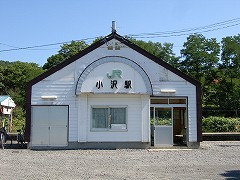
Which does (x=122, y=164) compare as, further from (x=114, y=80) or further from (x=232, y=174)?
(x=114, y=80)

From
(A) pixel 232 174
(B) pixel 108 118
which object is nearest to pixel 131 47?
(B) pixel 108 118

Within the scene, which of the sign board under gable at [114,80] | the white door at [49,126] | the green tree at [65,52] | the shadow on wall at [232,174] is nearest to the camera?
the shadow on wall at [232,174]

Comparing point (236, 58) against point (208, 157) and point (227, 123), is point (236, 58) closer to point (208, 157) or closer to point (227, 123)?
point (227, 123)

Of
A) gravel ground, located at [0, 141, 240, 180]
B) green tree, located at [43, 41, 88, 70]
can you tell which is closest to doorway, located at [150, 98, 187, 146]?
gravel ground, located at [0, 141, 240, 180]

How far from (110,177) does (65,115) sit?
894 cm

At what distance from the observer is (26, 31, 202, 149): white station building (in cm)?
1909

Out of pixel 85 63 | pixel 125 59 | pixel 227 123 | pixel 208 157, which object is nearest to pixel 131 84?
pixel 125 59

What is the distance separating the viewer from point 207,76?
132 feet

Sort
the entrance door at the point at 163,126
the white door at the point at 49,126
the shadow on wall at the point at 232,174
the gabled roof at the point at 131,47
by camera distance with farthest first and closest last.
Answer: the entrance door at the point at 163,126 → the gabled roof at the point at 131,47 → the white door at the point at 49,126 → the shadow on wall at the point at 232,174

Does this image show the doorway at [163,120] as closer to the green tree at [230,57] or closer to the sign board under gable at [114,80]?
the sign board under gable at [114,80]

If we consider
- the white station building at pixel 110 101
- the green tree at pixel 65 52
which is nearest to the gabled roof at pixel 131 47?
the white station building at pixel 110 101

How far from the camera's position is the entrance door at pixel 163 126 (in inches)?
771

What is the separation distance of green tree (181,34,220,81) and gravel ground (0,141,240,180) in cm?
2281

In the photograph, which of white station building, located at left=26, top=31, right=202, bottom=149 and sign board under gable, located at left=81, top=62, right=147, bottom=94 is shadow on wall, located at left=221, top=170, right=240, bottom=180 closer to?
white station building, located at left=26, top=31, right=202, bottom=149
